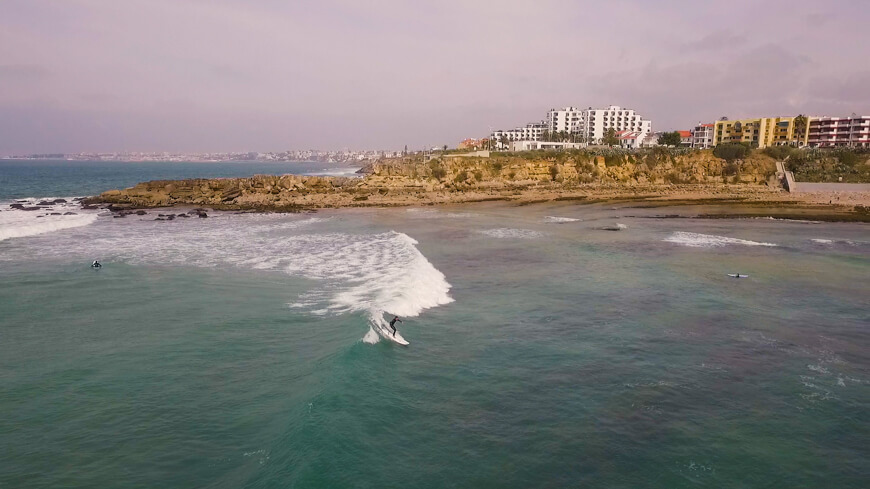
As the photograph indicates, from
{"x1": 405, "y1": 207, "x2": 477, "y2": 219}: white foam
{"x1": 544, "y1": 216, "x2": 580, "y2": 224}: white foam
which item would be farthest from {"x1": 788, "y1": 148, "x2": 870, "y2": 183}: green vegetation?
{"x1": 405, "y1": 207, "x2": 477, "y2": 219}: white foam

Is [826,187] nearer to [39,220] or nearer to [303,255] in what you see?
[303,255]

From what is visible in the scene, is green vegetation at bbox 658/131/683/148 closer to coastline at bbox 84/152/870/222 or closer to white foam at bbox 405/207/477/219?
coastline at bbox 84/152/870/222

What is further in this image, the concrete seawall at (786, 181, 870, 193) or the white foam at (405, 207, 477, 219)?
the concrete seawall at (786, 181, 870, 193)

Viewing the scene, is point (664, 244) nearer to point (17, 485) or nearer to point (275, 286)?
point (275, 286)

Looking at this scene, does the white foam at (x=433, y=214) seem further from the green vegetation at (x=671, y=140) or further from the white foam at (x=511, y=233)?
the green vegetation at (x=671, y=140)

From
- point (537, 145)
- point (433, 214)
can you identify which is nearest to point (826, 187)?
point (433, 214)

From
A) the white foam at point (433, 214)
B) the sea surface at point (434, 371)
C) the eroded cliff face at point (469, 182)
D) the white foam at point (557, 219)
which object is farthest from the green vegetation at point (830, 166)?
the white foam at point (433, 214)

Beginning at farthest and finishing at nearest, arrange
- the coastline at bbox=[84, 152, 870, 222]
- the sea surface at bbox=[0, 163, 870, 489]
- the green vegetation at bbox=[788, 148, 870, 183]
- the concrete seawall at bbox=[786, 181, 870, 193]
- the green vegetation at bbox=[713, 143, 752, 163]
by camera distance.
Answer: the green vegetation at bbox=[713, 143, 752, 163] < the green vegetation at bbox=[788, 148, 870, 183] < the concrete seawall at bbox=[786, 181, 870, 193] < the coastline at bbox=[84, 152, 870, 222] < the sea surface at bbox=[0, 163, 870, 489]
